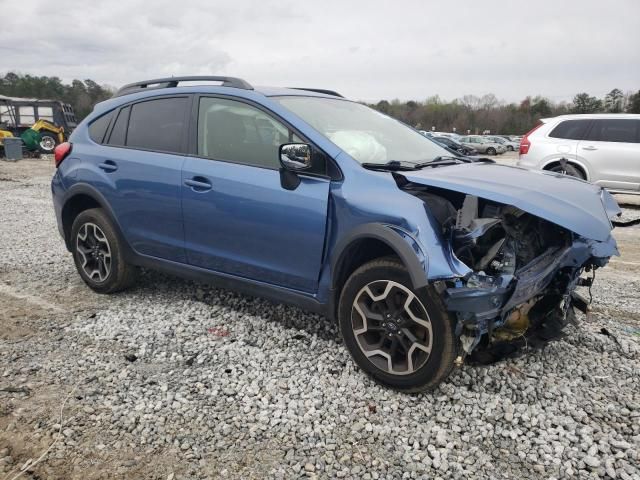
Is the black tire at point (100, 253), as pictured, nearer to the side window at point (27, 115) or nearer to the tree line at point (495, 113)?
the side window at point (27, 115)

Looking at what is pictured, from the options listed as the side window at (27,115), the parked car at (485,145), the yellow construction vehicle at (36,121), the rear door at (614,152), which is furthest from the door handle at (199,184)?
the parked car at (485,145)

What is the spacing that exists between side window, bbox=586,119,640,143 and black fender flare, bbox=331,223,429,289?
8.39m

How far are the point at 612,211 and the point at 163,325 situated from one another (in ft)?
10.6

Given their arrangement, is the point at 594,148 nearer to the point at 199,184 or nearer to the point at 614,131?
the point at 614,131

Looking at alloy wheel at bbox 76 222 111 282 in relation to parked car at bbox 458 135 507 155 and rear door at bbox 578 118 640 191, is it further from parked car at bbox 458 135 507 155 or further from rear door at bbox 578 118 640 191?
parked car at bbox 458 135 507 155

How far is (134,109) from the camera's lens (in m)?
4.35

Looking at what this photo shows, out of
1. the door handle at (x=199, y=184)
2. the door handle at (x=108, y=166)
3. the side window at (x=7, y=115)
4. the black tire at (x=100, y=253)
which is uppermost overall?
the side window at (x=7, y=115)

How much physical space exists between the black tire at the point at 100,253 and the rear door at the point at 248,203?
0.88 meters

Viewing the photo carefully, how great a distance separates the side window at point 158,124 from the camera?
13.0ft

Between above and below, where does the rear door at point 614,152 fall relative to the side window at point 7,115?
below

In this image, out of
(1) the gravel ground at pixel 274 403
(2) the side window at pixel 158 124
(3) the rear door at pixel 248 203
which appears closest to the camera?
(1) the gravel ground at pixel 274 403

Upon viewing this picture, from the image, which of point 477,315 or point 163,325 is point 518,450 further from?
point 163,325

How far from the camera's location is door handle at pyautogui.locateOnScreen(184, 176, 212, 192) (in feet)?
11.8

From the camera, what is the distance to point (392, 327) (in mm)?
2879
